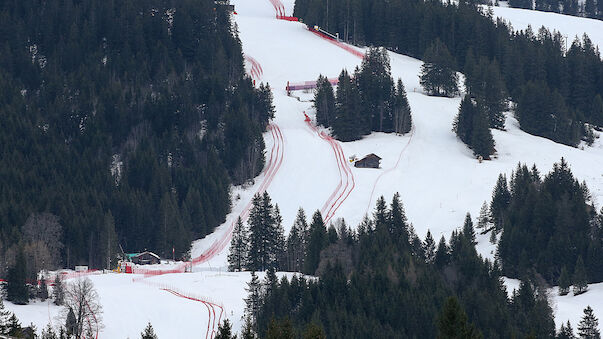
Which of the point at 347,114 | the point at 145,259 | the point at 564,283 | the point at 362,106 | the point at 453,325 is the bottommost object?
the point at 145,259

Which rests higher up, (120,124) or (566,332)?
(120,124)

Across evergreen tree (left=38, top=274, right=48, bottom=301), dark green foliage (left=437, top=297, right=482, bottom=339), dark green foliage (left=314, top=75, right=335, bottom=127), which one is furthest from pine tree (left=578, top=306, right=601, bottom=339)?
dark green foliage (left=314, top=75, right=335, bottom=127)

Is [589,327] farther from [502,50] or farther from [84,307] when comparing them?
[502,50]

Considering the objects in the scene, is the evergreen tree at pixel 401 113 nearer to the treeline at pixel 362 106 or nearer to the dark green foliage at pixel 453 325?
the treeline at pixel 362 106

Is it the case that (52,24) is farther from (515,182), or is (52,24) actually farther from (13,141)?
(515,182)

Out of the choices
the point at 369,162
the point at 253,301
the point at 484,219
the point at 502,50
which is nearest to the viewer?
the point at 253,301

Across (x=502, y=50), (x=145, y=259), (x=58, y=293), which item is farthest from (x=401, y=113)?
(x=58, y=293)
